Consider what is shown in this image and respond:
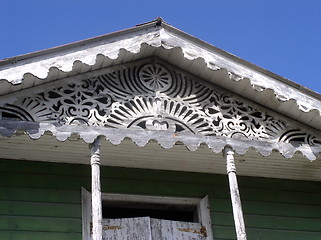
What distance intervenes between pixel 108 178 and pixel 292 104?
249cm

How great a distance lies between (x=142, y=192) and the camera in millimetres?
8805

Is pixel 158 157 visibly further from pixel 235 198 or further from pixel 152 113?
pixel 235 198

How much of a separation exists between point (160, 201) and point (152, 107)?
1306 millimetres

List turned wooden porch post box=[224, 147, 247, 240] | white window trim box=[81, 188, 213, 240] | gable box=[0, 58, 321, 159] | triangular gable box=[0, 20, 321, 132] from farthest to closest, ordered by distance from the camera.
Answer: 1. white window trim box=[81, 188, 213, 240]
2. triangular gable box=[0, 20, 321, 132]
3. gable box=[0, 58, 321, 159]
4. turned wooden porch post box=[224, 147, 247, 240]

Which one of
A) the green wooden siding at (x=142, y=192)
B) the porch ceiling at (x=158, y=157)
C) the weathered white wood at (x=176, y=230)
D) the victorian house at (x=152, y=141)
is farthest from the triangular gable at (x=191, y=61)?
the weathered white wood at (x=176, y=230)

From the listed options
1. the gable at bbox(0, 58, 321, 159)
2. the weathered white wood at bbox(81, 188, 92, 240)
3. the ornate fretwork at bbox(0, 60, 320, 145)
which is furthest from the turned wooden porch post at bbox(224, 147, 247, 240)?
the weathered white wood at bbox(81, 188, 92, 240)

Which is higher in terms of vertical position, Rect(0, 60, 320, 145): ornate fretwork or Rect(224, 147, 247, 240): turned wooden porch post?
Rect(0, 60, 320, 145): ornate fretwork

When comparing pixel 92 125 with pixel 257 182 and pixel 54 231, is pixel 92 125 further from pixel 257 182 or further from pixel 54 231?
pixel 257 182

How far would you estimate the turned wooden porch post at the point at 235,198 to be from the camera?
7574 millimetres

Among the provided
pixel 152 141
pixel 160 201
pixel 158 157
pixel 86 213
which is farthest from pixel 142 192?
pixel 152 141

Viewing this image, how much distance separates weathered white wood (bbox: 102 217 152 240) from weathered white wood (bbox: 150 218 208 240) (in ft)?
0.31

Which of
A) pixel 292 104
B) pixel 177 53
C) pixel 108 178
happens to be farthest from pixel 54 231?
pixel 292 104

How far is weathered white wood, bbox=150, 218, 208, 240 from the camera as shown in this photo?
27.8ft

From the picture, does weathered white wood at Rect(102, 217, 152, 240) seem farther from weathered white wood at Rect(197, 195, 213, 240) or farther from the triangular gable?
the triangular gable
